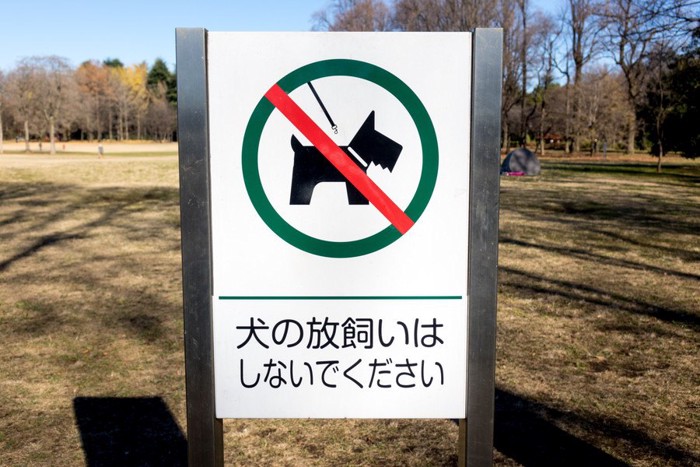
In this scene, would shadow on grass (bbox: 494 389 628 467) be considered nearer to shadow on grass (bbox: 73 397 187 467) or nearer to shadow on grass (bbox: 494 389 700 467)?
shadow on grass (bbox: 494 389 700 467)

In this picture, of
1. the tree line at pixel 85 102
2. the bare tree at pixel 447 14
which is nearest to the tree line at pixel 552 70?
the bare tree at pixel 447 14

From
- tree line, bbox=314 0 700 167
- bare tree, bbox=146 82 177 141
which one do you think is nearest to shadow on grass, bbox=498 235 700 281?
tree line, bbox=314 0 700 167

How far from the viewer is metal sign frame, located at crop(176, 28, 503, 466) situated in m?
2.05

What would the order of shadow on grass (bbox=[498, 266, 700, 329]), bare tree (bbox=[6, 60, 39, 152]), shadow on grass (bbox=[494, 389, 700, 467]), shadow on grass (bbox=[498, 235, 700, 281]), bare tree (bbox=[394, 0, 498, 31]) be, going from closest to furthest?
1. shadow on grass (bbox=[494, 389, 700, 467])
2. shadow on grass (bbox=[498, 266, 700, 329])
3. shadow on grass (bbox=[498, 235, 700, 281])
4. bare tree (bbox=[394, 0, 498, 31])
5. bare tree (bbox=[6, 60, 39, 152])

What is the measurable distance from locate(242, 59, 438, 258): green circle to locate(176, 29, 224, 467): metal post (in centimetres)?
14

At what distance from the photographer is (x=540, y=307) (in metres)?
6.65

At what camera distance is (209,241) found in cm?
211

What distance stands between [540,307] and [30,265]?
252 inches

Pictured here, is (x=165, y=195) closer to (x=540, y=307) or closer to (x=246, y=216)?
(x=540, y=307)

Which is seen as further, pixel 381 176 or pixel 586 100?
pixel 586 100

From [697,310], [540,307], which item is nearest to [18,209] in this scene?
[540,307]

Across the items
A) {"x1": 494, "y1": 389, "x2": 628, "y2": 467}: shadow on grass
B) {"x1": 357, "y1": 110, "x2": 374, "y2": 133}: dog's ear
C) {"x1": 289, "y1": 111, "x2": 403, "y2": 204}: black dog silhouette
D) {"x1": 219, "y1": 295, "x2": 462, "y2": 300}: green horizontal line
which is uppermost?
{"x1": 357, "y1": 110, "x2": 374, "y2": 133}: dog's ear

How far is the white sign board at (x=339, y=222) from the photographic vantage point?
6.79ft

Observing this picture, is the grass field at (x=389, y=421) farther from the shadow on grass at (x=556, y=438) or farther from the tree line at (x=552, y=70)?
the tree line at (x=552, y=70)
